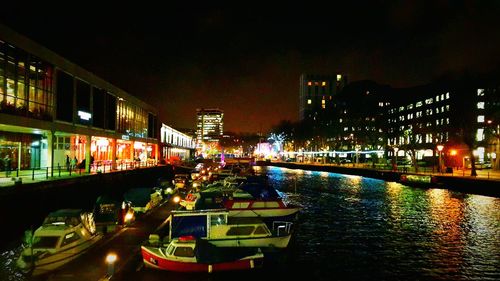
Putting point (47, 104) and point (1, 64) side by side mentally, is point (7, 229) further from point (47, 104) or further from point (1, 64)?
point (47, 104)

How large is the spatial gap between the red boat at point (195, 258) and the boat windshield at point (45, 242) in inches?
201

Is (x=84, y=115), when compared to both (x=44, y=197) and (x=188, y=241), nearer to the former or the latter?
(x=44, y=197)

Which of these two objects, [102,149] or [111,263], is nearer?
[111,263]

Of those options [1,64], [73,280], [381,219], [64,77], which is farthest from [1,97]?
[381,219]

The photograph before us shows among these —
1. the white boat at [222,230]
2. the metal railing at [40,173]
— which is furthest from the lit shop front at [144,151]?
the white boat at [222,230]

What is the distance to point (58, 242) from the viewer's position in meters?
24.0

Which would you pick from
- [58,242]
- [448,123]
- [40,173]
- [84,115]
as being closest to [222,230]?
[58,242]

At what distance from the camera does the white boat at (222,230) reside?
25078 millimetres

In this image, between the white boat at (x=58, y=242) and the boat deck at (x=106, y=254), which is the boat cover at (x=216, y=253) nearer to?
the boat deck at (x=106, y=254)

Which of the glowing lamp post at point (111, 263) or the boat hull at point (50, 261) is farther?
the boat hull at point (50, 261)

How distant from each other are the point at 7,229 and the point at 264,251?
18.1 meters

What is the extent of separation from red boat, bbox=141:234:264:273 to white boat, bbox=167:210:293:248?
1.87m

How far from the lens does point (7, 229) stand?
1194 inches

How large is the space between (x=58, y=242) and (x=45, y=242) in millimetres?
648
